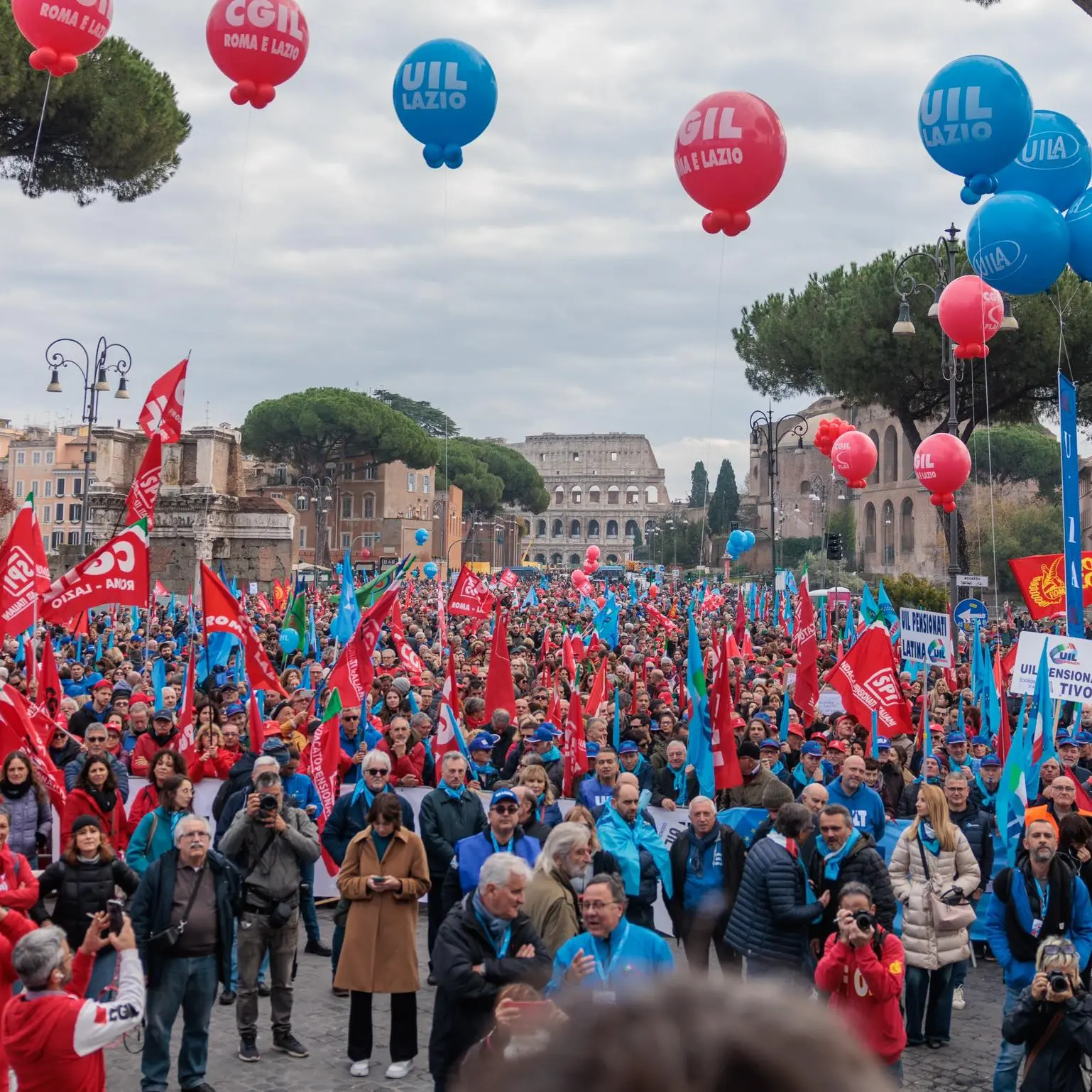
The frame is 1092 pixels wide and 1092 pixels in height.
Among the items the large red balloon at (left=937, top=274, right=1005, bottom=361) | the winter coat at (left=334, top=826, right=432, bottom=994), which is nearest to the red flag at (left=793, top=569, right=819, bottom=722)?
the large red balloon at (left=937, top=274, right=1005, bottom=361)

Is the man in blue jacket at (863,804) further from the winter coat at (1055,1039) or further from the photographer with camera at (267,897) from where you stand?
the photographer with camera at (267,897)

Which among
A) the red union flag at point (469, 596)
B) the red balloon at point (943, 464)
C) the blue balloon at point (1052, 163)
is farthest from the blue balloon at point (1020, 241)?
the red union flag at point (469, 596)

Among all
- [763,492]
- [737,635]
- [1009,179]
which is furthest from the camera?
[763,492]

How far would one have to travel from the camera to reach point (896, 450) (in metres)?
79.4

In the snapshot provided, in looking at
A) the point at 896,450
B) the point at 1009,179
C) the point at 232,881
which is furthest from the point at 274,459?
the point at 232,881

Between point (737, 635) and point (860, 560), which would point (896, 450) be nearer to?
point (860, 560)

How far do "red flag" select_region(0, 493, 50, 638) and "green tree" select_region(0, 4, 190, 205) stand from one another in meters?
A: 11.9

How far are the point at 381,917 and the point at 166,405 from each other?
7675mm

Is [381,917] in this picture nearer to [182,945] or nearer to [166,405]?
[182,945]

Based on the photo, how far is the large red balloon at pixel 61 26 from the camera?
889 cm

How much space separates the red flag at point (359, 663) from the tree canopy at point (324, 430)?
57.3 metres

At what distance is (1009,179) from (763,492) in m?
98.3

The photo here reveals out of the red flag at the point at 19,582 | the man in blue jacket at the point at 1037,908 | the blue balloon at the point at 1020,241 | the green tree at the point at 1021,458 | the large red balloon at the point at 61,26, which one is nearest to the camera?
the man in blue jacket at the point at 1037,908

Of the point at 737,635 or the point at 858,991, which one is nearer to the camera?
the point at 858,991
